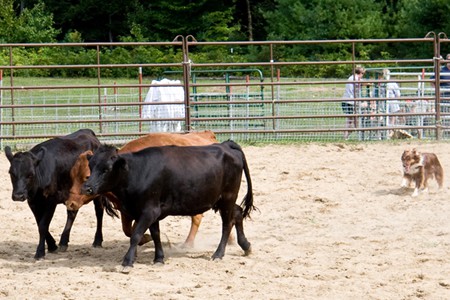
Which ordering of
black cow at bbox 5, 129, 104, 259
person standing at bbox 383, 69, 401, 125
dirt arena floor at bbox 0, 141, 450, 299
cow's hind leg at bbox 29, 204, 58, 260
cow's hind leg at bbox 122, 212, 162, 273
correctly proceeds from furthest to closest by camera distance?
person standing at bbox 383, 69, 401, 125 → cow's hind leg at bbox 29, 204, 58, 260 → black cow at bbox 5, 129, 104, 259 → cow's hind leg at bbox 122, 212, 162, 273 → dirt arena floor at bbox 0, 141, 450, 299

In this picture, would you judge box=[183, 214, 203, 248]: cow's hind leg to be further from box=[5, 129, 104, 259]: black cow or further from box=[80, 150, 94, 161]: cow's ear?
box=[80, 150, 94, 161]: cow's ear

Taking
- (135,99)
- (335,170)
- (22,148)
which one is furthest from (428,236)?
(135,99)

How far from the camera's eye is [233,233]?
351 inches

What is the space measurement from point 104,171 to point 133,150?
1.00 metres

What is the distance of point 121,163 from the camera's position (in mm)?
7449

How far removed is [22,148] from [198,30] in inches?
1124

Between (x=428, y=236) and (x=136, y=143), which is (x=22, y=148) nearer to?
(x=136, y=143)

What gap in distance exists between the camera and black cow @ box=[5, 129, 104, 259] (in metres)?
7.83

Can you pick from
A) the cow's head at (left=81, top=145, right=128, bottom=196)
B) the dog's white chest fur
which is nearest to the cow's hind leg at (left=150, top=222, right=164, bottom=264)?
the cow's head at (left=81, top=145, right=128, bottom=196)

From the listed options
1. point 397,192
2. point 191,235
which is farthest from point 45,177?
point 397,192

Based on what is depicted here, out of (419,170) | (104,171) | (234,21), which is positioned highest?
(234,21)

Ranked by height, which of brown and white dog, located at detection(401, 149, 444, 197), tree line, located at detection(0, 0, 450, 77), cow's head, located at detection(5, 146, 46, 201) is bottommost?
brown and white dog, located at detection(401, 149, 444, 197)

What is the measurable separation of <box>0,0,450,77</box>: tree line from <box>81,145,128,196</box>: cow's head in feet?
86.3

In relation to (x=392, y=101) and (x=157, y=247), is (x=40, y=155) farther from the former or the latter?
(x=392, y=101)
